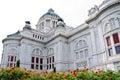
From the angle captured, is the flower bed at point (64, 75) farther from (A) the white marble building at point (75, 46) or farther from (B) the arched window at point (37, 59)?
(B) the arched window at point (37, 59)

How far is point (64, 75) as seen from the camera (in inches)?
289

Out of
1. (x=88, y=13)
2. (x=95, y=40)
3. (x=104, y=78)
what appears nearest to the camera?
(x=104, y=78)

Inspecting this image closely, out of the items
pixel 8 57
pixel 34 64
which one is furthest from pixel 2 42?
pixel 34 64

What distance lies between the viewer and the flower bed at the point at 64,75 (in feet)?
22.0

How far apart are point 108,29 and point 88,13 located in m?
7.03

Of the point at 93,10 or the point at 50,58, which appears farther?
the point at 50,58

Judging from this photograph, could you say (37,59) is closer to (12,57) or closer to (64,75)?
(12,57)

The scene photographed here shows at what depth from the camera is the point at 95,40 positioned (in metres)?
24.0

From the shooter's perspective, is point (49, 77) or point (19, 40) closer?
point (49, 77)

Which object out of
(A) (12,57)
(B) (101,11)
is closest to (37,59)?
(A) (12,57)

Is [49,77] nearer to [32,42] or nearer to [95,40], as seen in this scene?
[95,40]

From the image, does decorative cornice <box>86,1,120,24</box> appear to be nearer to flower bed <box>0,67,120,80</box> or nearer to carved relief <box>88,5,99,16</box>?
carved relief <box>88,5,99,16</box>

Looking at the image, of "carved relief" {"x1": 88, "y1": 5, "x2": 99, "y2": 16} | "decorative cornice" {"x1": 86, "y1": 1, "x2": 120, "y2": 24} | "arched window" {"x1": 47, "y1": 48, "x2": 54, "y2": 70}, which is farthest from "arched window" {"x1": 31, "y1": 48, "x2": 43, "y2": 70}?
"carved relief" {"x1": 88, "y1": 5, "x2": 99, "y2": 16}

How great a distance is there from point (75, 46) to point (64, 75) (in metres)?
22.6
